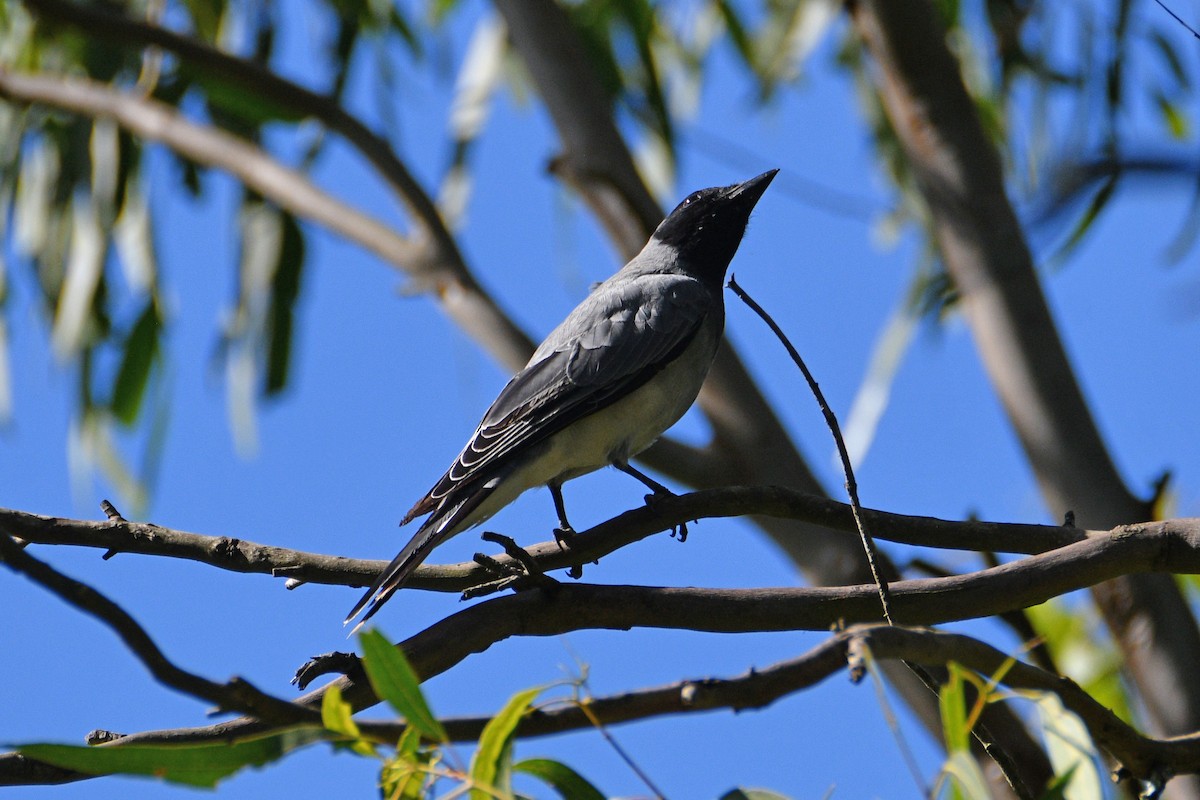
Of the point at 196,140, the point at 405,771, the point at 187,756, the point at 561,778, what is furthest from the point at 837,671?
the point at 196,140

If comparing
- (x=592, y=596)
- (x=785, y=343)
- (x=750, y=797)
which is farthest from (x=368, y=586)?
(x=750, y=797)

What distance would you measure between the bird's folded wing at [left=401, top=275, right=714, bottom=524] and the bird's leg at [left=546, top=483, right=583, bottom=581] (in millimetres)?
180

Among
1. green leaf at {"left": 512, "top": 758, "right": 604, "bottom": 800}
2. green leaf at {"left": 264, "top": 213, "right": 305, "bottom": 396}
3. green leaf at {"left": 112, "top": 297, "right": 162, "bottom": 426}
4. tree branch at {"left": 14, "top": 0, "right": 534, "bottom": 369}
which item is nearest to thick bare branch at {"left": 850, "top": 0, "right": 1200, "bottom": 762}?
A: tree branch at {"left": 14, "top": 0, "right": 534, "bottom": 369}

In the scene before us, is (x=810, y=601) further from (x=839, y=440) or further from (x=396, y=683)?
(x=396, y=683)

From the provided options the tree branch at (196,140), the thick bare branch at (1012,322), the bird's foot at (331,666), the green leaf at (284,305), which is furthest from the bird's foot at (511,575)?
the green leaf at (284,305)

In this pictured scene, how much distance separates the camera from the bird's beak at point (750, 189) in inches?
126

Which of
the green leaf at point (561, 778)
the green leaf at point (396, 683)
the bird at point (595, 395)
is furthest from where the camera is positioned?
the bird at point (595, 395)

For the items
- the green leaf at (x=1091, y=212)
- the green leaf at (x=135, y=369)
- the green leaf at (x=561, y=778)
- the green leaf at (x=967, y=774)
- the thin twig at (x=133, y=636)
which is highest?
the green leaf at (x=135, y=369)

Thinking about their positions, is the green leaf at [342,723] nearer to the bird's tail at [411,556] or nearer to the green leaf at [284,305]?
the bird's tail at [411,556]

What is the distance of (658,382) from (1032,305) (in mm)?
1090

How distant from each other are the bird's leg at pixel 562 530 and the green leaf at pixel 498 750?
0.76m

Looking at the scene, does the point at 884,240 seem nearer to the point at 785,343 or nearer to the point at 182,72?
the point at 182,72

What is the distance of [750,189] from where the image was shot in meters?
3.19

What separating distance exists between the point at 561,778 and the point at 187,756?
40 centimetres
